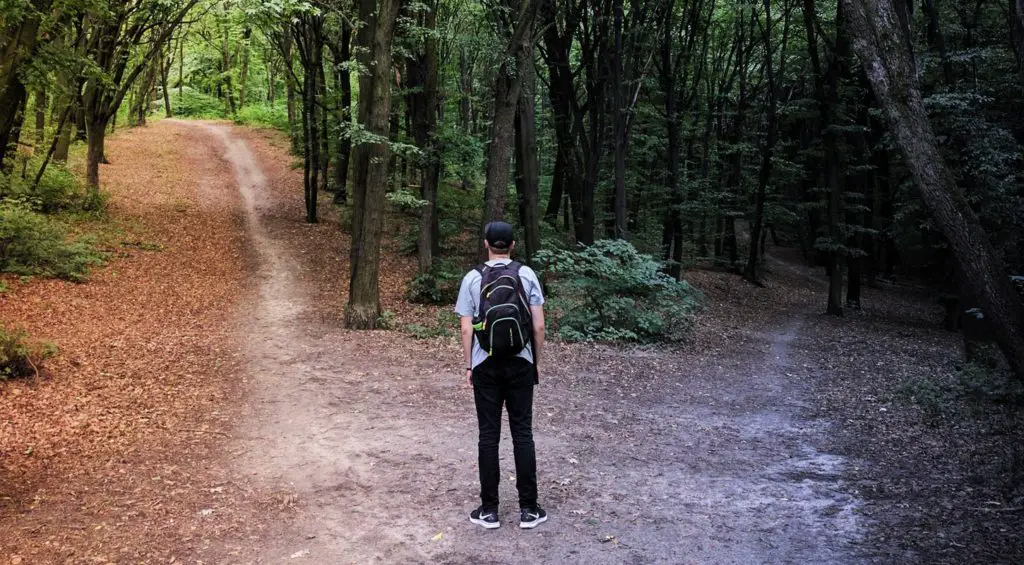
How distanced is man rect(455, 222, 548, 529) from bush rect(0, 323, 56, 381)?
6178 millimetres

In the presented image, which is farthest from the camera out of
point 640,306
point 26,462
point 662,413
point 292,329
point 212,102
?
point 212,102

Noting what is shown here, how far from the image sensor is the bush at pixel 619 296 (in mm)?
12133

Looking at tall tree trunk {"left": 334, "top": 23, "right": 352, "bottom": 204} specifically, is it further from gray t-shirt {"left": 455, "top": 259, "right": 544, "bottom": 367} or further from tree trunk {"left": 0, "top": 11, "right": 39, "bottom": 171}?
gray t-shirt {"left": 455, "top": 259, "right": 544, "bottom": 367}

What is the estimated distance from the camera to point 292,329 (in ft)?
37.4

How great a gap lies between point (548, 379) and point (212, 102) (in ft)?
153

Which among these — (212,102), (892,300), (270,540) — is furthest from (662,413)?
(212,102)

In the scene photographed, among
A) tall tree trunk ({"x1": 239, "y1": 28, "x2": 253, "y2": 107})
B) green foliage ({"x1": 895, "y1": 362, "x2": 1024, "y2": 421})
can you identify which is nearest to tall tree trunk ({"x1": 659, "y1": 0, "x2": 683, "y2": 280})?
green foliage ({"x1": 895, "y1": 362, "x2": 1024, "y2": 421})

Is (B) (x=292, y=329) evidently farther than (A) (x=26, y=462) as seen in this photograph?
Yes

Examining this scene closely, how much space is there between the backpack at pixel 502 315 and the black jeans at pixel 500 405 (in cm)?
12

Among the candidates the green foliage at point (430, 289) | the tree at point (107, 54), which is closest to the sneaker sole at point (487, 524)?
the green foliage at point (430, 289)

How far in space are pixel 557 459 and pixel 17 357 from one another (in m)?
6.43

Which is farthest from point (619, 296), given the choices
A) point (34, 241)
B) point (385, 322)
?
point (34, 241)

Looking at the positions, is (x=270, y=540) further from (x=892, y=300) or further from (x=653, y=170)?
(x=892, y=300)

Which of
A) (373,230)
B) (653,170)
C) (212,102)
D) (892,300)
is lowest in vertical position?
(892,300)
